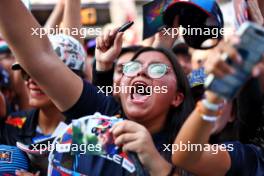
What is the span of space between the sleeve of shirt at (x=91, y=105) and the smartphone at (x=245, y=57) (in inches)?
40.2

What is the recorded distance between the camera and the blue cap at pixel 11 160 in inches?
109

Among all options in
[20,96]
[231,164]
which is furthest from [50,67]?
[20,96]

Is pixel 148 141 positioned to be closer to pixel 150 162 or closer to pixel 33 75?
pixel 150 162

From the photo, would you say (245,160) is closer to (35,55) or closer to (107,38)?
(35,55)

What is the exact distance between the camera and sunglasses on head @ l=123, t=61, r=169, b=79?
2.72 m

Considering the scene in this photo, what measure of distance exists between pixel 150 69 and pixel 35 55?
0.51 m

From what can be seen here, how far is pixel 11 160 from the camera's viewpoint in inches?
111

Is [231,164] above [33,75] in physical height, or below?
below

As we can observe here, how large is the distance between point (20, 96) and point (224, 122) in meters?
2.35

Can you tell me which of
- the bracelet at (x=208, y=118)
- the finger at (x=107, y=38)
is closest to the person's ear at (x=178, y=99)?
the finger at (x=107, y=38)

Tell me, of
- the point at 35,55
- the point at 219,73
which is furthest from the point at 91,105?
the point at 219,73

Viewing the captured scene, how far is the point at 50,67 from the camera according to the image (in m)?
2.57

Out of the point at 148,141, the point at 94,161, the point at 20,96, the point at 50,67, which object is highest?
the point at 50,67

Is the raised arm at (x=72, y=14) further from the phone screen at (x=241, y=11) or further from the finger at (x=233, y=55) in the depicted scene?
the finger at (x=233, y=55)
